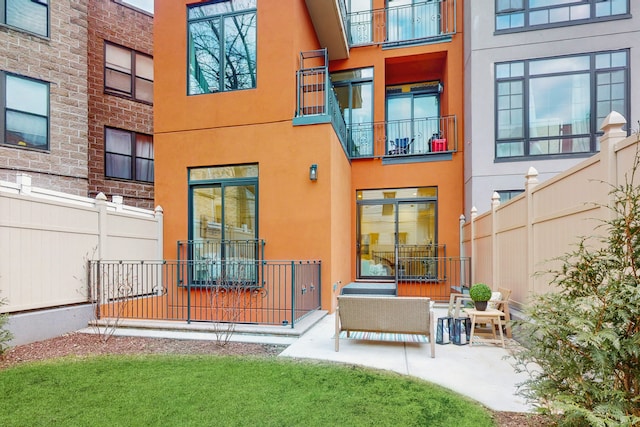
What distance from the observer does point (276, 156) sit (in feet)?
25.1

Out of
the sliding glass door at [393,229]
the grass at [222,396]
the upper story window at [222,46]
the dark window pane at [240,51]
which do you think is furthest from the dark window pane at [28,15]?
the sliding glass door at [393,229]

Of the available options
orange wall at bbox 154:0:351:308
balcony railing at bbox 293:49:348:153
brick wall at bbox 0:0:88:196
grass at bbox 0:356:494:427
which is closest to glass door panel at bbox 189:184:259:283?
orange wall at bbox 154:0:351:308

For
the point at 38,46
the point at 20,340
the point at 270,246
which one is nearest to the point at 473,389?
the point at 270,246

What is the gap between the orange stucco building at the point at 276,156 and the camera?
7.48 metres

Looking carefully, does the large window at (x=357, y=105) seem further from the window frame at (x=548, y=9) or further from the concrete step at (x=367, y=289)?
the concrete step at (x=367, y=289)

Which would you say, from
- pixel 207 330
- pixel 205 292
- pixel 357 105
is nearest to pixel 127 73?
pixel 357 105

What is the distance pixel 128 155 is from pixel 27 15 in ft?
15.7

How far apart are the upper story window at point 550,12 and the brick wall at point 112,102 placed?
12.5 metres

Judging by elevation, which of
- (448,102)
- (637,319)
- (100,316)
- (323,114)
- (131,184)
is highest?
(448,102)

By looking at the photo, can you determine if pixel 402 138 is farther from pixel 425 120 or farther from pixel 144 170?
pixel 144 170

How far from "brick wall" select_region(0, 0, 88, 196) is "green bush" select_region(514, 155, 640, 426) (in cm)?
1257

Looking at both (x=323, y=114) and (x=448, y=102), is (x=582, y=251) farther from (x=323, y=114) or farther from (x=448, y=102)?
(x=448, y=102)

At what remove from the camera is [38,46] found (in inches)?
398

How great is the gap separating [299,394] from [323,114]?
5617mm
